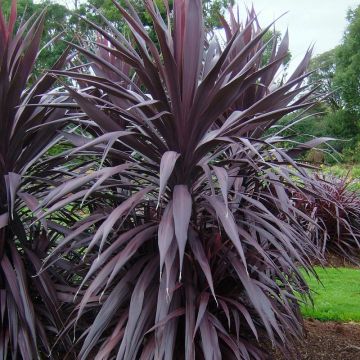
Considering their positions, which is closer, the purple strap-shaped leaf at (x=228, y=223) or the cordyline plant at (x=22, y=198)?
the purple strap-shaped leaf at (x=228, y=223)

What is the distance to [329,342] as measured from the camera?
3713 millimetres

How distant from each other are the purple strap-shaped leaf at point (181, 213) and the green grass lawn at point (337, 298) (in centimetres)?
168

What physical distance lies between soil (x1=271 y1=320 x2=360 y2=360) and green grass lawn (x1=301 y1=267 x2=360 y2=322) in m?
0.19

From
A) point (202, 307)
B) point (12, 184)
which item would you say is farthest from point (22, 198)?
point (202, 307)

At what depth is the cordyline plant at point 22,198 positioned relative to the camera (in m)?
2.80

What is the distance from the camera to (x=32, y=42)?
2.97 m

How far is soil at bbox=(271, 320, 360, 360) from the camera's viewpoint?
3408mm

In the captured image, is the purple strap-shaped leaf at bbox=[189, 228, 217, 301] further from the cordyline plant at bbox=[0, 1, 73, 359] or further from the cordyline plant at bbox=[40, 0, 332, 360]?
the cordyline plant at bbox=[0, 1, 73, 359]

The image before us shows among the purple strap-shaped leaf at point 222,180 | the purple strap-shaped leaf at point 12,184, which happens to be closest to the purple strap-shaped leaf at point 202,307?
the purple strap-shaped leaf at point 222,180

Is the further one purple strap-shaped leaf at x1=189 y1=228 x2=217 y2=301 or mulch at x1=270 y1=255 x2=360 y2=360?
mulch at x1=270 y1=255 x2=360 y2=360

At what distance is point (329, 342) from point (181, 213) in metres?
2.12

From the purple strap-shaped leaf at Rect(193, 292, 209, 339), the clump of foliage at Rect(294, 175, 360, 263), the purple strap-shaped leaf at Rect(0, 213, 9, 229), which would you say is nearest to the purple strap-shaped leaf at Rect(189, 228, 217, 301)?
the purple strap-shaped leaf at Rect(193, 292, 209, 339)

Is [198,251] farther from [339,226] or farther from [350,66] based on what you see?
[350,66]

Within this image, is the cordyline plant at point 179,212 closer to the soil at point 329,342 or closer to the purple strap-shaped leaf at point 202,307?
the purple strap-shaped leaf at point 202,307
